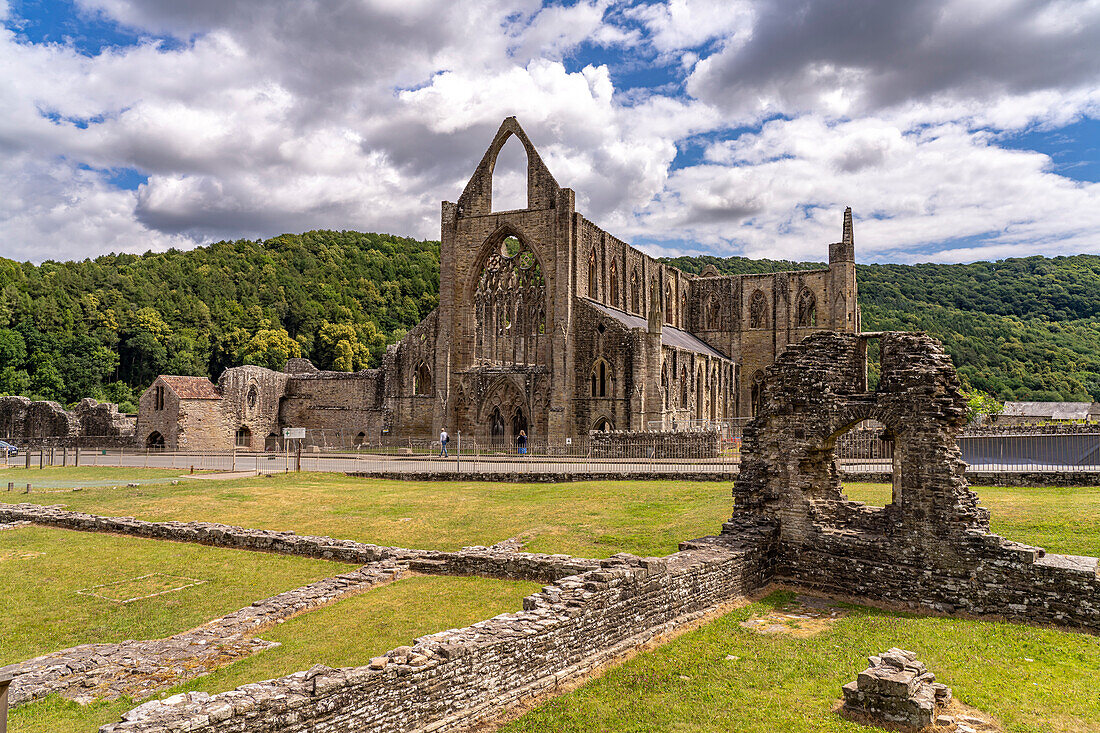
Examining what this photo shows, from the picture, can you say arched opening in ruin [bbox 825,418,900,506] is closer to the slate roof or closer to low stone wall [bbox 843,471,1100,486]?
low stone wall [bbox 843,471,1100,486]

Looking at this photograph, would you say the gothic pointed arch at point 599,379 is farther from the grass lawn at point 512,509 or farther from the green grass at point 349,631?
the green grass at point 349,631

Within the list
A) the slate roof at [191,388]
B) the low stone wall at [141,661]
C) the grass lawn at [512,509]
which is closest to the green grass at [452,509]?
the grass lawn at [512,509]

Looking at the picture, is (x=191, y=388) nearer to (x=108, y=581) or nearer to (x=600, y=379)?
(x=600, y=379)

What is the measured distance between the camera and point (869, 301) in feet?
339

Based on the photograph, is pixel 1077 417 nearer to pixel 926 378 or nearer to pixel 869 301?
pixel 869 301

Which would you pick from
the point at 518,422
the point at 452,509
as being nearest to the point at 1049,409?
the point at 518,422

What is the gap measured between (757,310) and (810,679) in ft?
183

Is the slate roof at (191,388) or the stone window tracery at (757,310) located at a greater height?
the stone window tracery at (757,310)

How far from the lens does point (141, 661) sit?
829 centimetres

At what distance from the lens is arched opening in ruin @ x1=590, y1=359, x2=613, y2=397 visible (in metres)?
39.6

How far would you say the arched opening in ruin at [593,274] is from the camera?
44034 mm

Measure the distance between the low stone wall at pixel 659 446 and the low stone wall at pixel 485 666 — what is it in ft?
68.0

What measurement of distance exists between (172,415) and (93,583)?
33.6 metres

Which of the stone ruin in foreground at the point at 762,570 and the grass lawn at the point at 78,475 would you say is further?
the grass lawn at the point at 78,475
